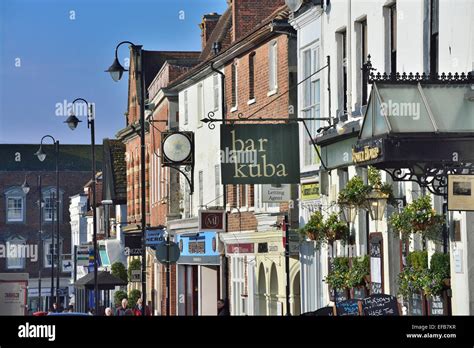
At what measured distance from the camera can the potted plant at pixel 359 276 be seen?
15762 mm

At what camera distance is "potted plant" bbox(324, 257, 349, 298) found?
16.2m

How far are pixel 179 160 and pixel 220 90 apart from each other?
4893 millimetres

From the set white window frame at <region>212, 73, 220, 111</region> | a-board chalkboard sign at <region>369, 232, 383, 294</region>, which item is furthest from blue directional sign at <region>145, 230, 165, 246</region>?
a-board chalkboard sign at <region>369, 232, 383, 294</region>

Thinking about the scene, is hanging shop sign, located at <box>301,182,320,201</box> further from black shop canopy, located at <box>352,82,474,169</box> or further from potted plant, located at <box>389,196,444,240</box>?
black shop canopy, located at <box>352,82,474,169</box>

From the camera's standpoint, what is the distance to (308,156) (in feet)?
57.1

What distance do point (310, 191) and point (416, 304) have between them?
Result: 4.45 meters

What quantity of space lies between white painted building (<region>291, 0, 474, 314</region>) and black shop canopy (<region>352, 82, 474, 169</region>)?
56cm

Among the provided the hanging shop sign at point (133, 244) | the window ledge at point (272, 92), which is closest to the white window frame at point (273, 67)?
the window ledge at point (272, 92)

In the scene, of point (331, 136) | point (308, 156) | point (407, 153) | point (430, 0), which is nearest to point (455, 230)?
point (407, 153)

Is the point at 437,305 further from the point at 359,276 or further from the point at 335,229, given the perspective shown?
the point at 335,229

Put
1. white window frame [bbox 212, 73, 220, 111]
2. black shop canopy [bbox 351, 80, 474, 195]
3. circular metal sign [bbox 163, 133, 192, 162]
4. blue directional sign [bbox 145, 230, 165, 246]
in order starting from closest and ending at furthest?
black shop canopy [bbox 351, 80, 474, 195]
circular metal sign [bbox 163, 133, 192, 162]
blue directional sign [bbox 145, 230, 165, 246]
white window frame [bbox 212, 73, 220, 111]

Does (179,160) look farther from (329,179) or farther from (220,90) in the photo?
(220,90)

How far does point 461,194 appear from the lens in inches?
406

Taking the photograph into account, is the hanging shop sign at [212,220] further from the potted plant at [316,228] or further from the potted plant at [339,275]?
the potted plant at [339,275]
